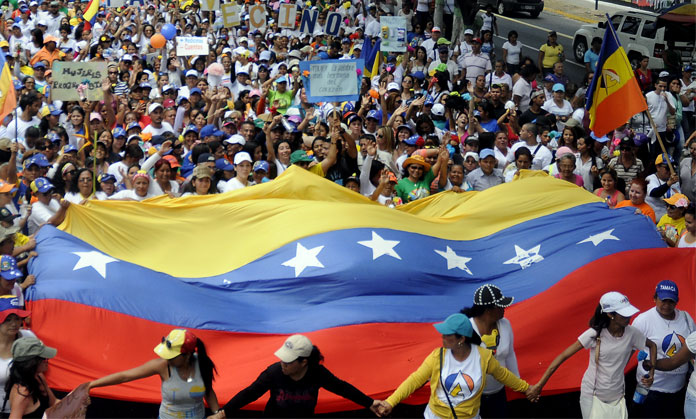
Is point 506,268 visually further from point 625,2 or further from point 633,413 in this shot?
point 625,2

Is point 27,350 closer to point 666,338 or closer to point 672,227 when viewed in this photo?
point 666,338

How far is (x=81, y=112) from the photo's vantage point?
13.6m

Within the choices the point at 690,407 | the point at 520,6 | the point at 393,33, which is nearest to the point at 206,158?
the point at 690,407

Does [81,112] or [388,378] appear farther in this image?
[81,112]

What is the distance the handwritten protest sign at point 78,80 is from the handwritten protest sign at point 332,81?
2.84 m

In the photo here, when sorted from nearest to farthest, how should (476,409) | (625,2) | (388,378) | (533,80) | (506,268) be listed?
(476,409) < (388,378) < (506,268) < (533,80) < (625,2)

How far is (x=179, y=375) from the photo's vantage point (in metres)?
6.36

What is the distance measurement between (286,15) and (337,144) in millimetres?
9261

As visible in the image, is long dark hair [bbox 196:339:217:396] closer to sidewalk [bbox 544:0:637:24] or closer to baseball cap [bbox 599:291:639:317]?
baseball cap [bbox 599:291:639:317]

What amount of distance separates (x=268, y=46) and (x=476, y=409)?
1567cm

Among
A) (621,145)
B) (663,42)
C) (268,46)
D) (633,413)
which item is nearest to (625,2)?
(663,42)

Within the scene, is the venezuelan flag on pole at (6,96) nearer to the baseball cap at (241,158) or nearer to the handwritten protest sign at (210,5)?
the baseball cap at (241,158)

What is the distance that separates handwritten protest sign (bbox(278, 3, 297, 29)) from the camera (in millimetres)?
19719

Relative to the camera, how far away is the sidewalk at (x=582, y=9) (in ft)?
104
